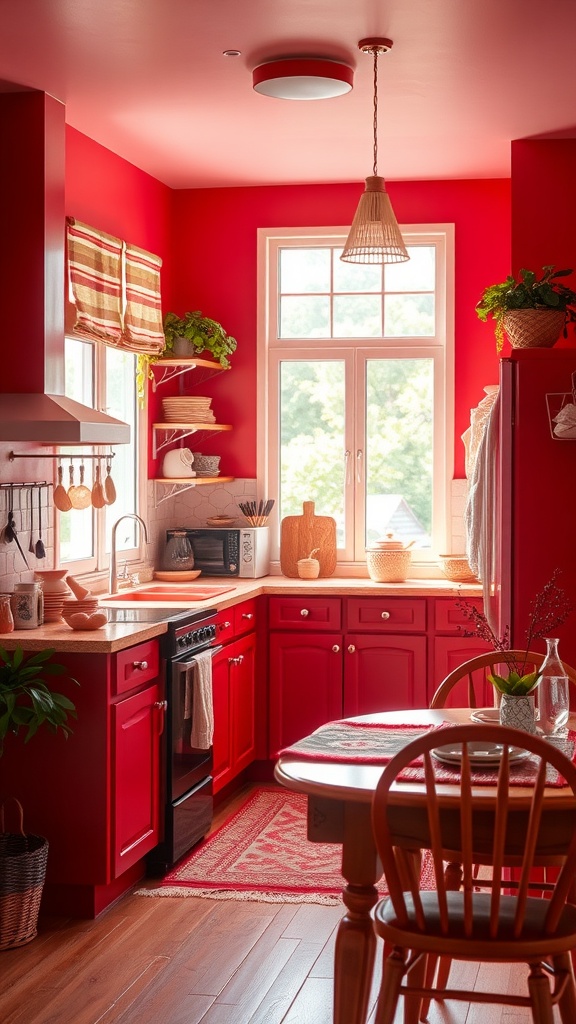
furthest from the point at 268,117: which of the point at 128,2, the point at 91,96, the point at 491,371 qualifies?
the point at 491,371

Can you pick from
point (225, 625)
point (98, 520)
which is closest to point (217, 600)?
point (225, 625)

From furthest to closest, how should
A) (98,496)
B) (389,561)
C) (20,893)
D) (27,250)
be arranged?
1. (389,561)
2. (98,496)
3. (27,250)
4. (20,893)

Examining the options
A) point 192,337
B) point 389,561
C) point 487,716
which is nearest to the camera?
point 487,716

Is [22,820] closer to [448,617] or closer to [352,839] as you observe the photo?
[352,839]

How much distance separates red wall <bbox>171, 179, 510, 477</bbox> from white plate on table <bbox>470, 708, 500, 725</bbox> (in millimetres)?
3101

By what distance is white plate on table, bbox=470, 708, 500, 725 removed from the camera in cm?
309

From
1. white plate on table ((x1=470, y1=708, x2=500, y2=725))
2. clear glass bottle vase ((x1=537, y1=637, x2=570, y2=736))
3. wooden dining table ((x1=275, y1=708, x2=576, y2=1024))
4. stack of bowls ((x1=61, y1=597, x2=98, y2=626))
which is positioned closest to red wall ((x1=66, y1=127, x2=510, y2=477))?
stack of bowls ((x1=61, y1=597, x2=98, y2=626))

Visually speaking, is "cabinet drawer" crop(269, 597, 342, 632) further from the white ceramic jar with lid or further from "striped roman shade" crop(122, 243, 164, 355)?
"striped roman shade" crop(122, 243, 164, 355)

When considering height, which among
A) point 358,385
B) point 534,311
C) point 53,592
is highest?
point 534,311

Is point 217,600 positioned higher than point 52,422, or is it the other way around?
point 52,422

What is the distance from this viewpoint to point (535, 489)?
4332 mm

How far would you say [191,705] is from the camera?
469cm

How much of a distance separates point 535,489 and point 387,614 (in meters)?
1.53

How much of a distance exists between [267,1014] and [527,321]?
253 centimetres
